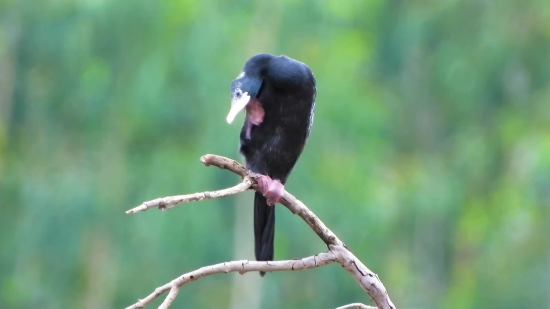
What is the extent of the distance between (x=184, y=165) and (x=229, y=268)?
2.81m

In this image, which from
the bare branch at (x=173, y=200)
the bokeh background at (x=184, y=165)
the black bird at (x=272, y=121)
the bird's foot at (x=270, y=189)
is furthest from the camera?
the bokeh background at (x=184, y=165)

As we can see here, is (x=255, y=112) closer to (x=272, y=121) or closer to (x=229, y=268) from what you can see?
(x=272, y=121)

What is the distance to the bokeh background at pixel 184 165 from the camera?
379cm

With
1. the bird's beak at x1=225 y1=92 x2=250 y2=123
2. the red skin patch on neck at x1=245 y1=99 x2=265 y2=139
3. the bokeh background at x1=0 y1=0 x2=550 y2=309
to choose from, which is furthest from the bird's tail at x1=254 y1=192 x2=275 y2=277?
the bokeh background at x1=0 y1=0 x2=550 y2=309

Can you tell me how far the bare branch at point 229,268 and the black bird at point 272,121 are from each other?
16.6 inches

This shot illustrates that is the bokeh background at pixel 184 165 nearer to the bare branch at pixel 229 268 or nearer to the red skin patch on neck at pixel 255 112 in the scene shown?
the red skin patch on neck at pixel 255 112

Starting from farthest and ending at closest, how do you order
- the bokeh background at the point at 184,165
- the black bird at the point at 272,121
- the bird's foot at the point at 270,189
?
the bokeh background at the point at 184,165, the black bird at the point at 272,121, the bird's foot at the point at 270,189

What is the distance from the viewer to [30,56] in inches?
160

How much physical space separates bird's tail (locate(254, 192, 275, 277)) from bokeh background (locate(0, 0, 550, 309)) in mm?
1978

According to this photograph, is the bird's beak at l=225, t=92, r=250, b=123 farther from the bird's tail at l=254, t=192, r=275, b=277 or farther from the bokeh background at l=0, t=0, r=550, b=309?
the bokeh background at l=0, t=0, r=550, b=309

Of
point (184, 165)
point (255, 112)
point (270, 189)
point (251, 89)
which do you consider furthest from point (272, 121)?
point (184, 165)

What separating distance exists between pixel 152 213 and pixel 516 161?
2089mm

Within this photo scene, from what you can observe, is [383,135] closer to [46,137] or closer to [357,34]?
[357,34]

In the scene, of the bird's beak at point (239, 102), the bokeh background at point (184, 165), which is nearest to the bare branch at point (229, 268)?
the bird's beak at point (239, 102)
